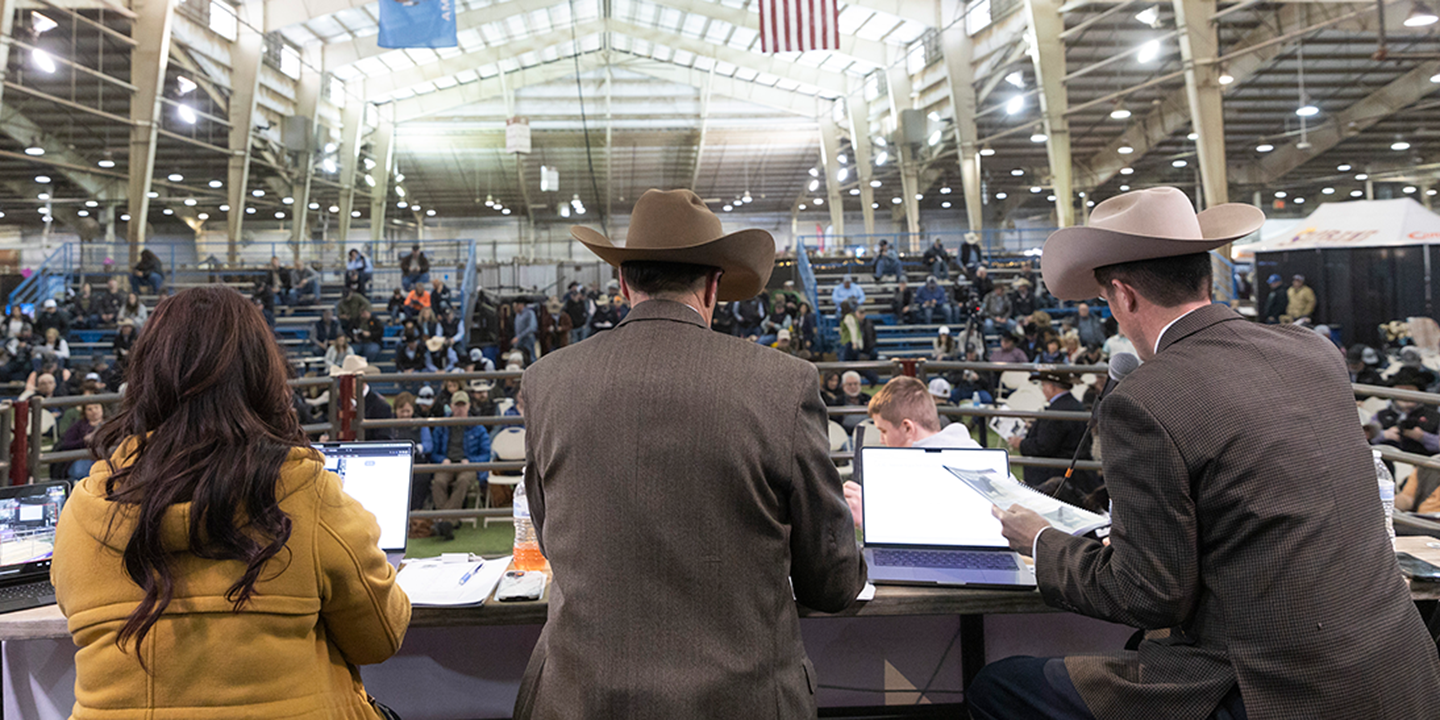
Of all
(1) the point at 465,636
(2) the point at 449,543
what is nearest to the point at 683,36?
(2) the point at 449,543

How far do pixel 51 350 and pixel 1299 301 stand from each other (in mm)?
20496

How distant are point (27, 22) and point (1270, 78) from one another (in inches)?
1004

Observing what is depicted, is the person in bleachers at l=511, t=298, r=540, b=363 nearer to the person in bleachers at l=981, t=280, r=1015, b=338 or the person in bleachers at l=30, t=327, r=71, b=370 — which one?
the person in bleachers at l=30, t=327, r=71, b=370

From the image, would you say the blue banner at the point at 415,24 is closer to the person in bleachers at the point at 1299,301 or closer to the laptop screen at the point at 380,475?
the laptop screen at the point at 380,475

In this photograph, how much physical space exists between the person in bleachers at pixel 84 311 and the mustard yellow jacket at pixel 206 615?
57.5ft

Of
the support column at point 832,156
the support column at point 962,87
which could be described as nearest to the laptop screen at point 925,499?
the support column at point 962,87

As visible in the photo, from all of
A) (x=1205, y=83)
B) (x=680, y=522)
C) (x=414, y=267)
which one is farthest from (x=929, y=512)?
(x=414, y=267)

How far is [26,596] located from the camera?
2182mm

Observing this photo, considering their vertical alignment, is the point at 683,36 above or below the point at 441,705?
above

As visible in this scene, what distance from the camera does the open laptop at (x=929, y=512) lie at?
234cm

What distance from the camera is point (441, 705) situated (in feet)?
9.27

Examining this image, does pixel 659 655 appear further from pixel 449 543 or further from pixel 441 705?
pixel 449 543

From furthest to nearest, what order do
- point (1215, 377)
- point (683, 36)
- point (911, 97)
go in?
point (683, 36)
point (911, 97)
point (1215, 377)

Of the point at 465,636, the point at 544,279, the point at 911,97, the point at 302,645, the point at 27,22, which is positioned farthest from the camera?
the point at 544,279
